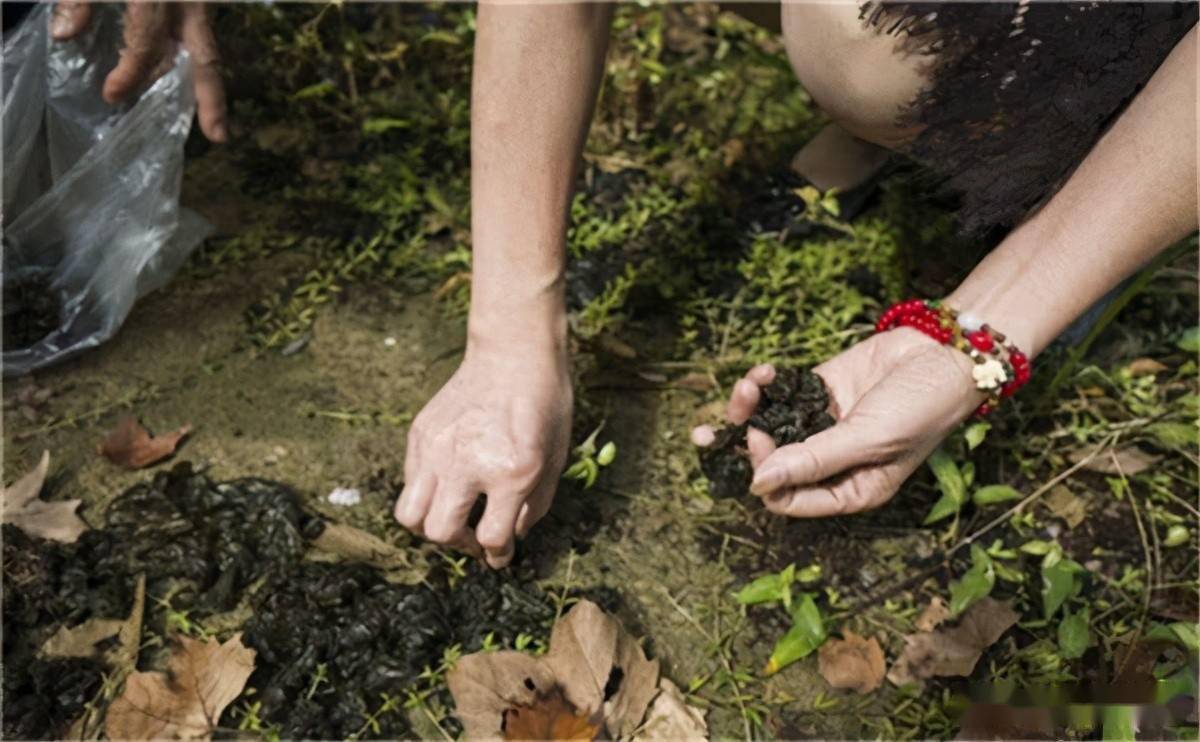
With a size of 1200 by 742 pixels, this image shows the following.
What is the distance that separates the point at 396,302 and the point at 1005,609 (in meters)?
1.48

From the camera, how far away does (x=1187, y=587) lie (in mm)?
2189

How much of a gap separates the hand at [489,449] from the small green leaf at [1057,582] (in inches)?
37.7

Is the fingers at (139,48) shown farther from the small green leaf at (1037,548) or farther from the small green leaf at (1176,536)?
the small green leaf at (1176,536)

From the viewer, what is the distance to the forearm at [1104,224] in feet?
6.06

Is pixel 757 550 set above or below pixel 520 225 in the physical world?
below

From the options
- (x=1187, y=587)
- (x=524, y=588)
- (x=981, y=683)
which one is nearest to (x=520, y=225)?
(x=524, y=588)

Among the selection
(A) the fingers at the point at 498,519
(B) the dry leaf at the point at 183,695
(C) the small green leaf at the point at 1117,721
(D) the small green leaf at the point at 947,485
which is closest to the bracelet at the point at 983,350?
(D) the small green leaf at the point at 947,485

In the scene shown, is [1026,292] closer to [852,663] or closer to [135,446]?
[852,663]

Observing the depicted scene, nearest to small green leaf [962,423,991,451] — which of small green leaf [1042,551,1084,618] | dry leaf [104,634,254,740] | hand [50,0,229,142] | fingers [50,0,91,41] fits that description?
small green leaf [1042,551,1084,618]

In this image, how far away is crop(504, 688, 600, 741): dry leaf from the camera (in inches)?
73.2

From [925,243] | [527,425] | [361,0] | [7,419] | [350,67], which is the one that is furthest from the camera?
[361,0]

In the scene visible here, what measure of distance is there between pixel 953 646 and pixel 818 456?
1.49ft

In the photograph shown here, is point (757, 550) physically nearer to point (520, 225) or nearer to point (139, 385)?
point (520, 225)

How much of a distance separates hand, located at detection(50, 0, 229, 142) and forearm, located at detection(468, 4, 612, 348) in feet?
3.01
